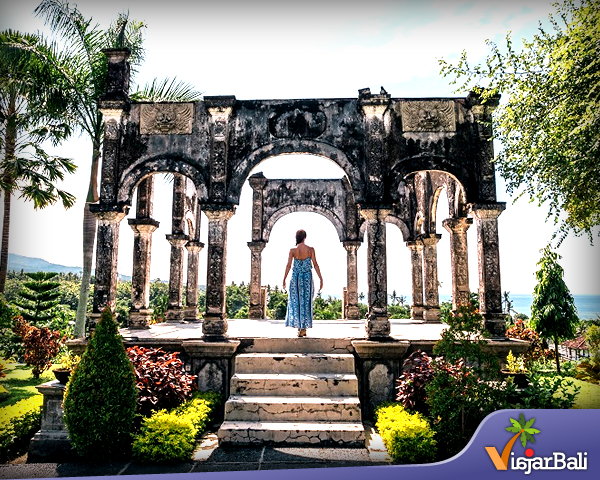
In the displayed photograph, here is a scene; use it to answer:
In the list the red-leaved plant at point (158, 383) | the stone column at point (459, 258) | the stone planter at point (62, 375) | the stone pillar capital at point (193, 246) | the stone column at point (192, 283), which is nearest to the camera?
the red-leaved plant at point (158, 383)

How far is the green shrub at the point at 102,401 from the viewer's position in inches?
220

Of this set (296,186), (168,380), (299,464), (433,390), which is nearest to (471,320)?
(433,390)

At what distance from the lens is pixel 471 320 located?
6.05 metres

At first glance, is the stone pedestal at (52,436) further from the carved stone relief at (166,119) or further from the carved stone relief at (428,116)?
the carved stone relief at (428,116)

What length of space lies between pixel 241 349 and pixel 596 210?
730 cm

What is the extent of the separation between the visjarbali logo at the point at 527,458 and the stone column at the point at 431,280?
30.6 ft

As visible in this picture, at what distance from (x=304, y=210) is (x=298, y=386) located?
10316 millimetres

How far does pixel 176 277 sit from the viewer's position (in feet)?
43.7

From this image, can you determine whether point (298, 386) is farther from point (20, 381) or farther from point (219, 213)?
point (20, 381)

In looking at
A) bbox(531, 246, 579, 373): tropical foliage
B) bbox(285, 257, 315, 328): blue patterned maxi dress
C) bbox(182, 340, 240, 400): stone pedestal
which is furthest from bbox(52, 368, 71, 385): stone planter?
bbox(531, 246, 579, 373): tropical foliage

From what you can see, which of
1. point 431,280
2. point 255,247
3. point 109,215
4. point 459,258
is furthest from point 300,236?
point 255,247

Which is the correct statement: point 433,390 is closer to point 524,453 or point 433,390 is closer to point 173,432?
point 524,453

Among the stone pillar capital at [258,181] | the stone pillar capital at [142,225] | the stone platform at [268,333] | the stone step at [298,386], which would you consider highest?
the stone pillar capital at [258,181]

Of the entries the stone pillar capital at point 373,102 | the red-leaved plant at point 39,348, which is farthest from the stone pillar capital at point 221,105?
the red-leaved plant at point 39,348
